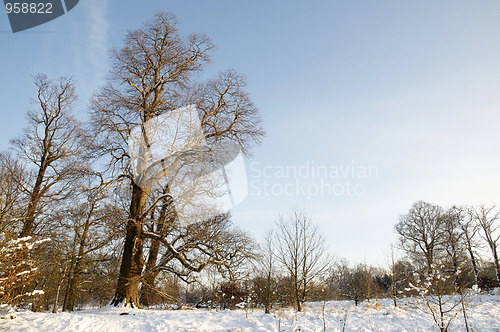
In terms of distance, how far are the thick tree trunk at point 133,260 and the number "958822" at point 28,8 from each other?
19.4ft

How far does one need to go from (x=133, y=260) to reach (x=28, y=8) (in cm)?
829

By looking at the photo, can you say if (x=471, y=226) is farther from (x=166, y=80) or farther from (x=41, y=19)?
(x=41, y=19)

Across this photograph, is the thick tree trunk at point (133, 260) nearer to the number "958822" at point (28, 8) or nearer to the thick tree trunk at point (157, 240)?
the thick tree trunk at point (157, 240)

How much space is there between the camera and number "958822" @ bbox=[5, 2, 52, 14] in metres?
7.90

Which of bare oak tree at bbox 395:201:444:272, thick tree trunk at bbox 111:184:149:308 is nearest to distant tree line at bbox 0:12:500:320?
thick tree trunk at bbox 111:184:149:308

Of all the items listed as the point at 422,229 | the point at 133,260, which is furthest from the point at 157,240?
the point at 422,229

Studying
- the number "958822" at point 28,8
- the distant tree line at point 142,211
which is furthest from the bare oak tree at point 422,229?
the number "958822" at point 28,8

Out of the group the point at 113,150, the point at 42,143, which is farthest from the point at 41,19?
the point at 42,143

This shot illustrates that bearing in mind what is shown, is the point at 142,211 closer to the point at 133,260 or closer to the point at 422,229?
the point at 133,260

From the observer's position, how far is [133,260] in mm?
9844

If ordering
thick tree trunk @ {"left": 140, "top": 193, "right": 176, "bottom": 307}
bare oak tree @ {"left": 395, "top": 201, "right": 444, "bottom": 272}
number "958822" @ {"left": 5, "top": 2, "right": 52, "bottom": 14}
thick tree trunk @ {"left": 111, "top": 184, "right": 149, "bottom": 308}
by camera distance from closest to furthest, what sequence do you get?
number "958822" @ {"left": 5, "top": 2, "right": 52, "bottom": 14}
thick tree trunk @ {"left": 111, "top": 184, "right": 149, "bottom": 308}
thick tree trunk @ {"left": 140, "top": 193, "right": 176, "bottom": 307}
bare oak tree @ {"left": 395, "top": 201, "right": 444, "bottom": 272}

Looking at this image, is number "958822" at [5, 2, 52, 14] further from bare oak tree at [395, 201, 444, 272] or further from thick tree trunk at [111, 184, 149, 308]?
bare oak tree at [395, 201, 444, 272]

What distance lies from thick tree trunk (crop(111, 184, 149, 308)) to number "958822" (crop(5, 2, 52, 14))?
5.91 metres

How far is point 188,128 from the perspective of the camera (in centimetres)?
1102
